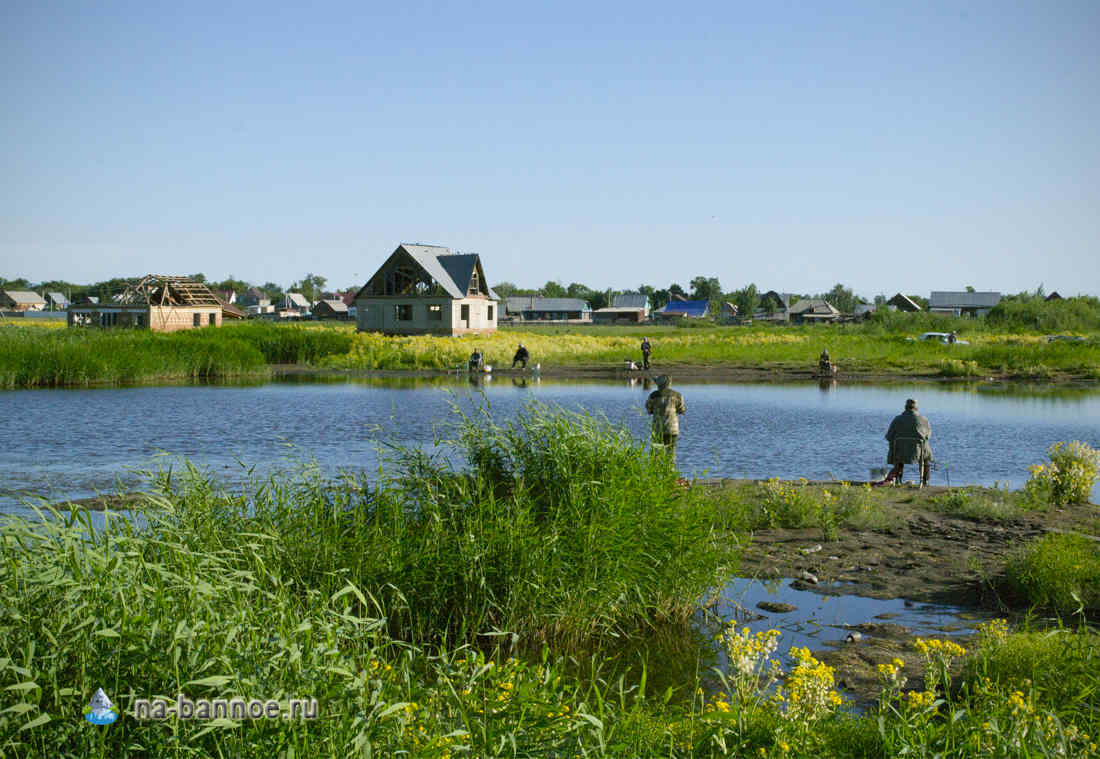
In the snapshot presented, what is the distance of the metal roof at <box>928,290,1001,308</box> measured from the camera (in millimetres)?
134875

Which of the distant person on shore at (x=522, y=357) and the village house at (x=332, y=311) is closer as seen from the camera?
the distant person on shore at (x=522, y=357)

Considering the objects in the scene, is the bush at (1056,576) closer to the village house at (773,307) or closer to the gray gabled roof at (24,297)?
the village house at (773,307)

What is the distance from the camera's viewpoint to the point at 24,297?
161 meters

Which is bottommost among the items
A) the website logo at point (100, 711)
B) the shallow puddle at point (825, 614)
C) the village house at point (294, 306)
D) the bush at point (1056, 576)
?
the shallow puddle at point (825, 614)

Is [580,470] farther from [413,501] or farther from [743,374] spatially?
[743,374]

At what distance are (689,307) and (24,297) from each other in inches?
4584

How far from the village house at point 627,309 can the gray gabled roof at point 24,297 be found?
98.9 metres

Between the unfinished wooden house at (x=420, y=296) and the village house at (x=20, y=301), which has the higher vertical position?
the village house at (x=20, y=301)

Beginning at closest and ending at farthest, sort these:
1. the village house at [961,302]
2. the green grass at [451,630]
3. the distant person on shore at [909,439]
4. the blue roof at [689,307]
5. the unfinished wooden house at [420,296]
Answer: the green grass at [451,630]
the distant person on shore at [909,439]
the unfinished wooden house at [420,296]
the village house at [961,302]
the blue roof at [689,307]

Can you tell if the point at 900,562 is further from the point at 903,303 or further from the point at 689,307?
the point at 689,307

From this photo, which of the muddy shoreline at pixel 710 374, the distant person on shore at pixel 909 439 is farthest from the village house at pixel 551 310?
the distant person on shore at pixel 909 439

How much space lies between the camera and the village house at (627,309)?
15488 cm

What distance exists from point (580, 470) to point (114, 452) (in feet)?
49.7

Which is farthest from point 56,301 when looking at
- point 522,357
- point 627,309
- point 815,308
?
point 522,357
